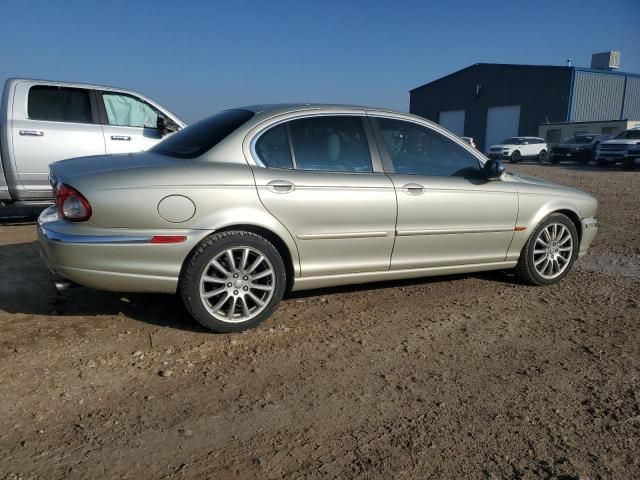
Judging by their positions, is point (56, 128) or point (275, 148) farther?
point (56, 128)

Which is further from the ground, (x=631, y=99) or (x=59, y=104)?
(x=631, y=99)

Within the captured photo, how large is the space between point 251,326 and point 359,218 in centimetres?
110

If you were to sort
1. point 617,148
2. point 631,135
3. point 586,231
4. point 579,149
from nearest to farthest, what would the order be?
point 586,231, point 617,148, point 631,135, point 579,149

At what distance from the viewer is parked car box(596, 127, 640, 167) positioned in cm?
2292

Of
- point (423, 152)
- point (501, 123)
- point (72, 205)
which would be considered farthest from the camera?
point (501, 123)

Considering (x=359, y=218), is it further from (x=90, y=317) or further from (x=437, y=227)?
(x=90, y=317)

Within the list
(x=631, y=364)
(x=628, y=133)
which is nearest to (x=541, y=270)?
(x=631, y=364)

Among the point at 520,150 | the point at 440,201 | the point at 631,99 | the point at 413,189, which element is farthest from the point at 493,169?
the point at 631,99

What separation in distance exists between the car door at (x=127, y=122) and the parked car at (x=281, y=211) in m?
3.34

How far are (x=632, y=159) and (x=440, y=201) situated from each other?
73.5 feet

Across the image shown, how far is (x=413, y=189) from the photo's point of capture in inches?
158

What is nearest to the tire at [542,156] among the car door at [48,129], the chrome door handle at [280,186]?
the car door at [48,129]

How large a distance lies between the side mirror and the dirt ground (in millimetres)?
1043

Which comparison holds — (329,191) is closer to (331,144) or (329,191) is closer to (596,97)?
(331,144)
